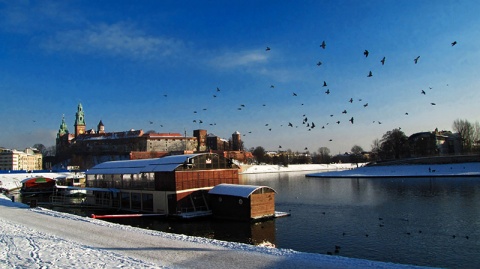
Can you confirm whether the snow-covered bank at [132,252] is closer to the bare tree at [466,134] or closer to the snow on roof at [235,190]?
the snow on roof at [235,190]

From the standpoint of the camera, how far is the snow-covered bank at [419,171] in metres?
97.2

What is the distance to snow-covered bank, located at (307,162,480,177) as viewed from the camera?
97194mm

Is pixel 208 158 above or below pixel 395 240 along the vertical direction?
Answer: above

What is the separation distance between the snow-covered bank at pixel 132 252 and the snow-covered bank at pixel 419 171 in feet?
300

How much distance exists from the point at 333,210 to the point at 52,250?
105 feet

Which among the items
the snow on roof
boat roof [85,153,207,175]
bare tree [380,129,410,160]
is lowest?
the snow on roof

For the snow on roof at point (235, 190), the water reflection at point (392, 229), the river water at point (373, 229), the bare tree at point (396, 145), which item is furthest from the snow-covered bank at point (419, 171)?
the snow on roof at point (235, 190)

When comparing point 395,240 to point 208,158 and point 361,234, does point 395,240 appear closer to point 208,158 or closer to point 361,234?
point 361,234

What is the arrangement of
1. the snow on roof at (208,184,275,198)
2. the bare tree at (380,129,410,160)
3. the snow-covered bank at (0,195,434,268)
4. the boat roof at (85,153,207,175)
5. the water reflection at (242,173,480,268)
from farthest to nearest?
the bare tree at (380,129,410,160)
the boat roof at (85,153,207,175)
the snow on roof at (208,184,275,198)
the water reflection at (242,173,480,268)
the snow-covered bank at (0,195,434,268)

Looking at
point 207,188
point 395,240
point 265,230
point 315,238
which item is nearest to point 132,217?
point 207,188

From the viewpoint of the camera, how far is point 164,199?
41.4m

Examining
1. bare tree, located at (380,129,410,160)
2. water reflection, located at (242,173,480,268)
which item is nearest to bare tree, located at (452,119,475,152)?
bare tree, located at (380,129,410,160)

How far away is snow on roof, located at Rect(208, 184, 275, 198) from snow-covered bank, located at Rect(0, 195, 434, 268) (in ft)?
46.0

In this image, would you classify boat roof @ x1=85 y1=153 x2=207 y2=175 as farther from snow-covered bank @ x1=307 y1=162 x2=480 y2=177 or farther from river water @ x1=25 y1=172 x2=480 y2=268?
snow-covered bank @ x1=307 y1=162 x2=480 y2=177
